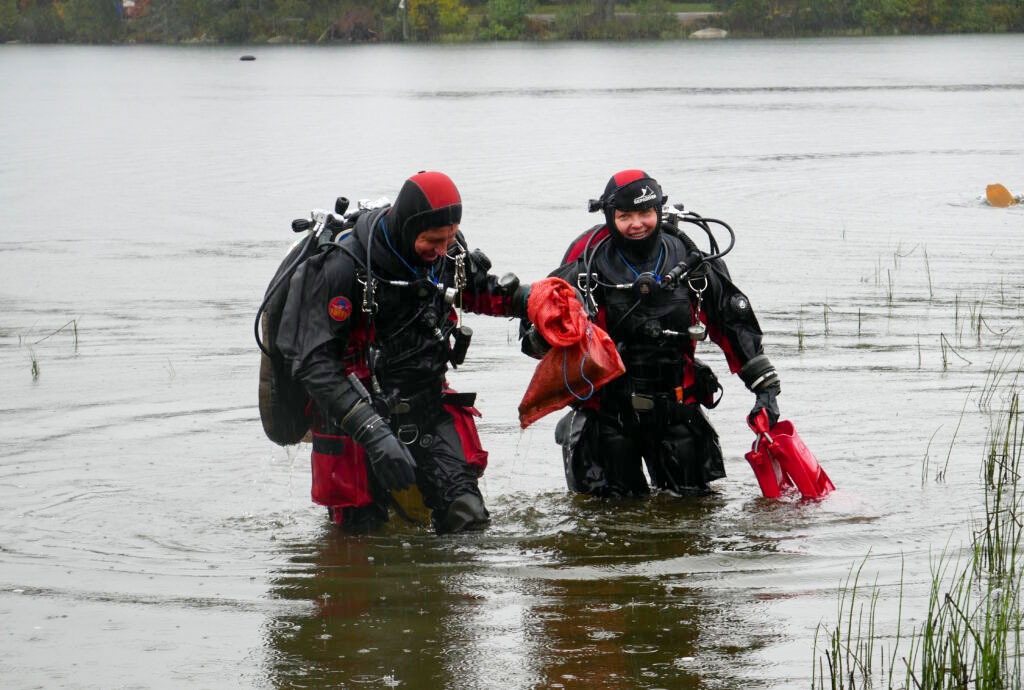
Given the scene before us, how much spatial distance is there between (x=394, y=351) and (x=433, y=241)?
50cm

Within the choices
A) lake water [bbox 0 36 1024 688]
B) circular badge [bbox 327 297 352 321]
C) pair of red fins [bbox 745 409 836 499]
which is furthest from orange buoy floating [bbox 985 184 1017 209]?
circular badge [bbox 327 297 352 321]

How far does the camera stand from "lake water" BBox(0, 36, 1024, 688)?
15.4 ft

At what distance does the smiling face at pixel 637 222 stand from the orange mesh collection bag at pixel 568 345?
1.25 ft

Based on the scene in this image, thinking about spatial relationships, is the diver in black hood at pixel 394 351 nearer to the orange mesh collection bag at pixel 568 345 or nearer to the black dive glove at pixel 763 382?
the orange mesh collection bag at pixel 568 345

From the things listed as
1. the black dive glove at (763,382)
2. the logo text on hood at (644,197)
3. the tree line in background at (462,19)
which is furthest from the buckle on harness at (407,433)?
the tree line in background at (462,19)

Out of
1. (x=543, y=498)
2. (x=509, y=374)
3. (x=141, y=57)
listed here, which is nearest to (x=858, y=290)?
(x=509, y=374)

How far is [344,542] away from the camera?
5887mm

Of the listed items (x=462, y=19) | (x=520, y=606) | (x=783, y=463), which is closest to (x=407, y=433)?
(x=520, y=606)

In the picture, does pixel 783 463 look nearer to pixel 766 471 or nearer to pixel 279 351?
pixel 766 471

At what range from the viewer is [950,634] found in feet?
12.9

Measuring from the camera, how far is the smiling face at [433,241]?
206 inches

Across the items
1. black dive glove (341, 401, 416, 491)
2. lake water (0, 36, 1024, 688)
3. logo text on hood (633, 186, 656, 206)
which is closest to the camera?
lake water (0, 36, 1024, 688)

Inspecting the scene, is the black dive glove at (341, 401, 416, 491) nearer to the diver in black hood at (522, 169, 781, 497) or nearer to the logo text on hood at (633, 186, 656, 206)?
the diver in black hood at (522, 169, 781, 497)

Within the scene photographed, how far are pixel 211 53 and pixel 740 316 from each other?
83169 mm
